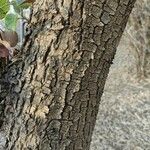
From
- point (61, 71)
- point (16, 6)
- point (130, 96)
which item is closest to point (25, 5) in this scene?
point (16, 6)

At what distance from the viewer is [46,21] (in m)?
1.20

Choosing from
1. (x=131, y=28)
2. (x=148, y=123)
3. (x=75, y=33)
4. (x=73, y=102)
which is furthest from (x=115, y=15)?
(x=131, y=28)

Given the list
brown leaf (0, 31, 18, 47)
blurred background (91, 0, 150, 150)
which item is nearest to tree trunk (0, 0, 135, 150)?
brown leaf (0, 31, 18, 47)

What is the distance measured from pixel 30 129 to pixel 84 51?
30cm

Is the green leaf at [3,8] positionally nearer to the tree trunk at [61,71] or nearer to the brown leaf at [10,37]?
the brown leaf at [10,37]

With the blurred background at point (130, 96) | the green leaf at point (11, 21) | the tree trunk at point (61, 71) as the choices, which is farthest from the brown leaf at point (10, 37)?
the blurred background at point (130, 96)

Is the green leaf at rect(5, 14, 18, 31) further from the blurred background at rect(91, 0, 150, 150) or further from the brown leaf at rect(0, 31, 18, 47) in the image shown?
the blurred background at rect(91, 0, 150, 150)

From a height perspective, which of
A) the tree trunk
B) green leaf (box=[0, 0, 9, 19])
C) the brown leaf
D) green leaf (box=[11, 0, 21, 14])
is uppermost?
green leaf (box=[11, 0, 21, 14])

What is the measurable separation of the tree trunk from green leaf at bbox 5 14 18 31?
0.18 meters

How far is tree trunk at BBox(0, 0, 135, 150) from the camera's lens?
1.15 m

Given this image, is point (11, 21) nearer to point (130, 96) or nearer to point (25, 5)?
point (25, 5)

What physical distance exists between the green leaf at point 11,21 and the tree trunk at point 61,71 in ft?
0.58

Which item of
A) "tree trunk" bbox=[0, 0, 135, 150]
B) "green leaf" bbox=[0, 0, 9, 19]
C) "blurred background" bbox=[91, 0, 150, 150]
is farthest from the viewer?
"blurred background" bbox=[91, 0, 150, 150]

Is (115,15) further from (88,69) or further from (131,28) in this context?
(131,28)
